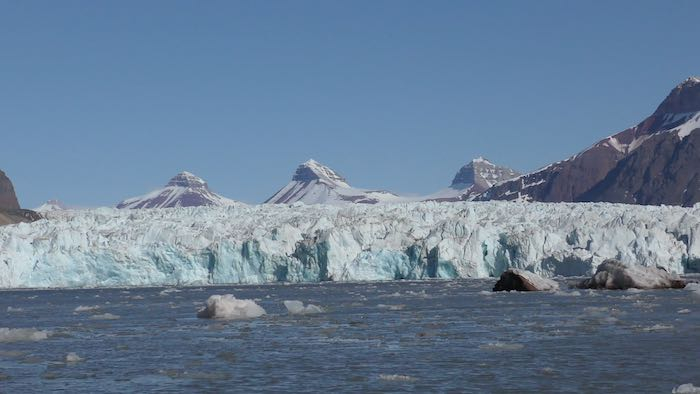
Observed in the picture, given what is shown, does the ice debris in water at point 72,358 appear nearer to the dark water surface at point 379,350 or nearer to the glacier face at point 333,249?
the dark water surface at point 379,350

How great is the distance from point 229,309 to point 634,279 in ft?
69.2

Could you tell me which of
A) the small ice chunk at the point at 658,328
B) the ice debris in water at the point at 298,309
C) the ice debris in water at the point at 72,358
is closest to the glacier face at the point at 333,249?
the ice debris in water at the point at 298,309

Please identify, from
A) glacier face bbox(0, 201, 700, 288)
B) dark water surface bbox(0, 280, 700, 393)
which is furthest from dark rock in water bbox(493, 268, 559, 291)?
glacier face bbox(0, 201, 700, 288)

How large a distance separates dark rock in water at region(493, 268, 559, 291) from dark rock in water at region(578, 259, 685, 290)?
224 centimetres

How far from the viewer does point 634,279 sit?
43656 mm

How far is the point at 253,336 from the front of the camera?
23.9 meters

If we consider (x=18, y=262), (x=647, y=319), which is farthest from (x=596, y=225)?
(x=647, y=319)

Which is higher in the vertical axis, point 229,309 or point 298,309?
point 229,309

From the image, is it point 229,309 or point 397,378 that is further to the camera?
point 229,309

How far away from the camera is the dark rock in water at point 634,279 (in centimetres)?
4362

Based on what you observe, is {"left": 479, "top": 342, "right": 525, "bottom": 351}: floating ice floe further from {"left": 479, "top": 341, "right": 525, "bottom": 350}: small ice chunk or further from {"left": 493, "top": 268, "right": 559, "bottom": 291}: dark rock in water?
{"left": 493, "top": 268, "right": 559, "bottom": 291}: dark rock in water

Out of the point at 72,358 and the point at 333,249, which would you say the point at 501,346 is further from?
the point at 333,249

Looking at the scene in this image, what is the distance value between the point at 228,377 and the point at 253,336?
7.31 m

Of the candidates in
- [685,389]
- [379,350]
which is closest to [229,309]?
[379,350]
